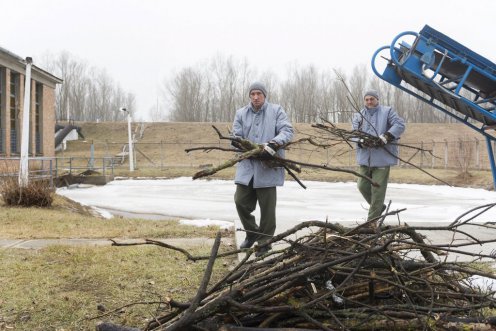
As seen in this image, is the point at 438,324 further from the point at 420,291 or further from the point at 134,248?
the point at 134,248

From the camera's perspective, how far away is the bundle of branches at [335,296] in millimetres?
2219

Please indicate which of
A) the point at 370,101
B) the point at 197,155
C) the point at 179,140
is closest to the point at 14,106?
the point at 197,155

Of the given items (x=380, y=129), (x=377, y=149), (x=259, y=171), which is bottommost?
(x=259, y=171)

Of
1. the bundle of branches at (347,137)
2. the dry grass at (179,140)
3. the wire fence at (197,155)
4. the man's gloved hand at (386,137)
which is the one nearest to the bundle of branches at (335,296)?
the bundle of branches at (347,137)

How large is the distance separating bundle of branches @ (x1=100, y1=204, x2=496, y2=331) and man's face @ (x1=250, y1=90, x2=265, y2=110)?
2363mm

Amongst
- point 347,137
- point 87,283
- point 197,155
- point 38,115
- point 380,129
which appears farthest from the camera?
point 197,155

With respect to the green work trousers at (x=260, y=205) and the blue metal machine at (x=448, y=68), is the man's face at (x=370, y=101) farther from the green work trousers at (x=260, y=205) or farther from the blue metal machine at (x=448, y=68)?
the green work trousers at (x=260, y=205)

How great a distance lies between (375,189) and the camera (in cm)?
562

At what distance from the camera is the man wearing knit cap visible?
5.55m

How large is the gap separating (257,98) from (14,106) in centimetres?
2075

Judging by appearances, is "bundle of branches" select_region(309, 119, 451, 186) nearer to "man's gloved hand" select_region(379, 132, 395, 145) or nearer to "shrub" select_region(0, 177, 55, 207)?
"man's gloved hand" select_region(379, 132, 395, 145)

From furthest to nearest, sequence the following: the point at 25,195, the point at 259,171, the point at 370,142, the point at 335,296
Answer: the point at 25,195, the point at 370,142, the point at 259,171, the point at 335,296

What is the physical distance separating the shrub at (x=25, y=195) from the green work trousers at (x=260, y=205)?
619 cm

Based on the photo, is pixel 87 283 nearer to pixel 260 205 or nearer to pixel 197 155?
pixel 260 205
